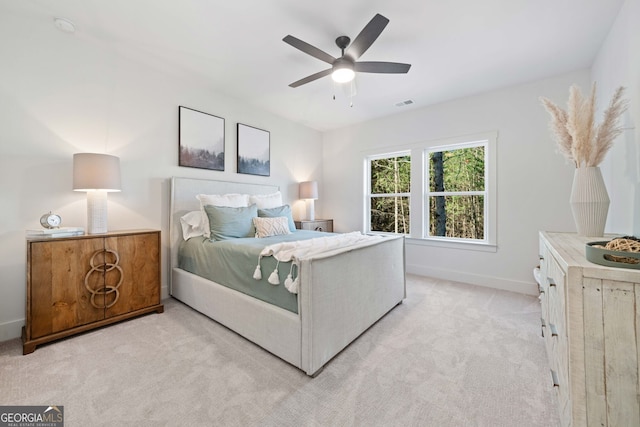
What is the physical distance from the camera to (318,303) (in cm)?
162

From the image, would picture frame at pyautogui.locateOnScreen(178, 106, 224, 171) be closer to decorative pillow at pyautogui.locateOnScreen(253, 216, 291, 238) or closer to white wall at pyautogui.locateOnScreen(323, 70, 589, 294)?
decorative pillow at pyautogui.locateOnScreen(253, 216, 291, 238)

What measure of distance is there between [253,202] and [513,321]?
10.4 ft

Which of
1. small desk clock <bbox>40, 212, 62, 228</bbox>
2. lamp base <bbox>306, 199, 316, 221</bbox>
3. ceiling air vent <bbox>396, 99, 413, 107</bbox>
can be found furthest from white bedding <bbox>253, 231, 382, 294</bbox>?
ceiling air vent <bbox>396, 99, 413, 107</bbox>

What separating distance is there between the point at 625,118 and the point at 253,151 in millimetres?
3838

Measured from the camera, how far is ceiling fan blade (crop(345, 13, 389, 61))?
1.65 metres

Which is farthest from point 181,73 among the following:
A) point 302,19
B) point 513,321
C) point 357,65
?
point 513,321

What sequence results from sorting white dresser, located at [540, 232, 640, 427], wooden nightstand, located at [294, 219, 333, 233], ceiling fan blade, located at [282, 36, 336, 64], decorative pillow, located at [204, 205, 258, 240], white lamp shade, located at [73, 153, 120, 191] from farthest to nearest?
wooden nightstand, located at [294, 219, 333, 233], decorative pillow, located at [204, 205, 258, 240], white lamp shade, located at [73, 153, 120, 191], ceiling fan blade, located at [282, 36, 336, 64], white dresser, located at [540, 232, 640, 427]

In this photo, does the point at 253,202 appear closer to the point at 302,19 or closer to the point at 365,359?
the point at 302,19

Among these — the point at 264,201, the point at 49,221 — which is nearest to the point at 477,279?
the point at 264,201

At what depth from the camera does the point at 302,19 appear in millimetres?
2057

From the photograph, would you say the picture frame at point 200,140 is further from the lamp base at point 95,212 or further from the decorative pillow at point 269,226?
the decorative pillow at point 269,226

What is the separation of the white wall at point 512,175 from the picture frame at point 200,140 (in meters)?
2.86

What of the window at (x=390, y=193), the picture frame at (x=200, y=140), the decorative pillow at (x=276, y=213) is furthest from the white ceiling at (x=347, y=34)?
the decorative pillow at (x=276, y=213)

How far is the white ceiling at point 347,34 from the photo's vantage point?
193 cm
